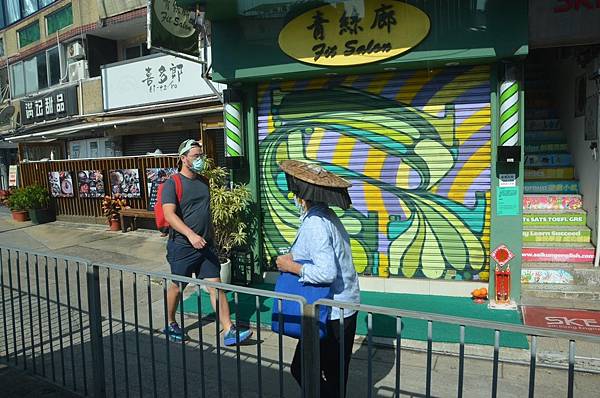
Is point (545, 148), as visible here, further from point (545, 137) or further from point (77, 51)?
point (77, 51)

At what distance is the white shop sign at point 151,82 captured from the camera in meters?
10.1

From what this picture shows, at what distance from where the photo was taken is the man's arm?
4328mm

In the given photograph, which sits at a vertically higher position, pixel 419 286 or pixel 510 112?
pixel 510 112

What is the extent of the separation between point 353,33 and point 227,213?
2.75m

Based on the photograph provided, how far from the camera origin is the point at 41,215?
42.2ft

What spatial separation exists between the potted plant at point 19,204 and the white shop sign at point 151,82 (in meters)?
3.42

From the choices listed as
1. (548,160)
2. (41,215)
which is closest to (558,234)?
(548,160)

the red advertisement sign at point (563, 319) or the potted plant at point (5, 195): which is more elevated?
the potted plant at point (5, 195)

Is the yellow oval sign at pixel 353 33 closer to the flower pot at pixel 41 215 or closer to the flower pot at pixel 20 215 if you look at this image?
the flower pot at pixel 41 215

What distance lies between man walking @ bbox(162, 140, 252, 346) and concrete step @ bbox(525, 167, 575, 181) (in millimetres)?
4760

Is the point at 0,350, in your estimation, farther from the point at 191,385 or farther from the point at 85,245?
the point at 85,245

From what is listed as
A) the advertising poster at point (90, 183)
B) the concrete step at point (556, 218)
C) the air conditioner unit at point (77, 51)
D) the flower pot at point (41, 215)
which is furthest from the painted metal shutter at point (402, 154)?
the air conditioner unit at point (77, 51)

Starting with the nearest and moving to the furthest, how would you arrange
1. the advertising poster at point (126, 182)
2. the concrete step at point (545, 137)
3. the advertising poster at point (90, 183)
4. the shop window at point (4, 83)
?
the concrete step at point (545, 137) < the advertising poster at point (126, 182) < the advertising poster at point (90, 183) < the shop window at point (4, 83)

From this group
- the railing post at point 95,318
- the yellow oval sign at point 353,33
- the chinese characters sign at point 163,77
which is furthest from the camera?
the chinese characters sign at point 163,77
